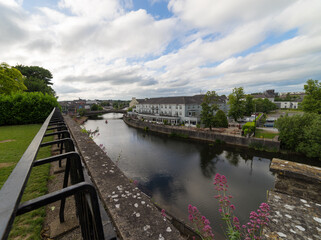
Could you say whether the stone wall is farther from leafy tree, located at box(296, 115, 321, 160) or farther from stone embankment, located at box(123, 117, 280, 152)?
stone embankment, located at box(123, 117, 280, 152)

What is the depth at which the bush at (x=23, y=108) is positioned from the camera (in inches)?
684

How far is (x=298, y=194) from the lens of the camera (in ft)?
10.9

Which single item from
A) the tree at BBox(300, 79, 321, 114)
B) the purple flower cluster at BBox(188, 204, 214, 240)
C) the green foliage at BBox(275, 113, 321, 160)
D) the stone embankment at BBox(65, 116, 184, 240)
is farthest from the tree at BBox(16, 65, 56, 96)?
the tree at BBox(300, 79, 321, 114)

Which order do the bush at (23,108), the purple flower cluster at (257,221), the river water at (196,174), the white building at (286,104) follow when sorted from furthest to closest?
1. the white building at (286,104)
2. the bush at (23,108)
3. the river water at (196,174)
4. the purple flower cluster at (257,221)

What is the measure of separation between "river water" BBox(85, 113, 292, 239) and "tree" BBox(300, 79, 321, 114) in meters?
13.1

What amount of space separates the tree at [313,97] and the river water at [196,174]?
42.9ft

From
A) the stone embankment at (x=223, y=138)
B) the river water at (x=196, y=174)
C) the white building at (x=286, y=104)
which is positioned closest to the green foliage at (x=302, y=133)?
the stone embankment at (x=223, y=138)

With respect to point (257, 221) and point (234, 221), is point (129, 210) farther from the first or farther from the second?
point (257, 221)

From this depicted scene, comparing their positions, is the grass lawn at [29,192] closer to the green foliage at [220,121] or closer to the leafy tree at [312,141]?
the leafy tree at [312,141]

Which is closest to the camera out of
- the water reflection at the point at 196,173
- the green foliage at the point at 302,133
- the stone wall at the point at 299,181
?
the stone wall at the point at 299,181

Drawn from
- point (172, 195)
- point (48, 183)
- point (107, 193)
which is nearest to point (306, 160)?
point (172, 195)

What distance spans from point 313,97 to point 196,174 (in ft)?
81.7

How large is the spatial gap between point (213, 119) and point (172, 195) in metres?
19.1

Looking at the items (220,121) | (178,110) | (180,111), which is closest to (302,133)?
(220,121)
